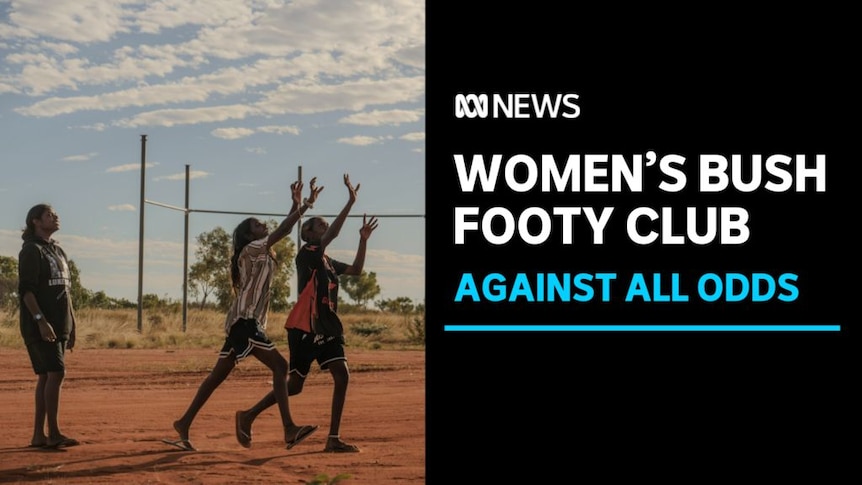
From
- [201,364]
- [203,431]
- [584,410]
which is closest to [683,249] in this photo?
[584,410]

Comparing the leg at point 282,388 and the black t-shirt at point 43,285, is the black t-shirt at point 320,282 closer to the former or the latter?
the leg at point 282,388

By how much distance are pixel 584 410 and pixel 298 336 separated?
3.64m

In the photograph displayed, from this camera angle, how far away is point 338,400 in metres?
10.1

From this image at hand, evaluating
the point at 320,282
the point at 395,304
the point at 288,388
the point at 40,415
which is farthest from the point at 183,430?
the point at 395,304

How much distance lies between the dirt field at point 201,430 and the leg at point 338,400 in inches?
5.5

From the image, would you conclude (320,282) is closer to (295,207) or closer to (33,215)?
(295,207)

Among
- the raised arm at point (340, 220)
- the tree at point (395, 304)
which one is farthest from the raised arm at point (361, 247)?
the tree at point (395, 304)

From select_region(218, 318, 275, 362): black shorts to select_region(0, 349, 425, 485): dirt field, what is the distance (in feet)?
2.96

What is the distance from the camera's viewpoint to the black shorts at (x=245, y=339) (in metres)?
9.78

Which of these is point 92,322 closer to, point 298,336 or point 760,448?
point 298,336

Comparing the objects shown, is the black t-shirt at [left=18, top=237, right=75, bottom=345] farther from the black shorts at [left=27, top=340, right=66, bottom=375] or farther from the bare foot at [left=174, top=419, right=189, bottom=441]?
the bare foot at [left=174, top=419, right=189, bottom=441]

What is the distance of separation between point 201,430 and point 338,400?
Result: 2269 mm

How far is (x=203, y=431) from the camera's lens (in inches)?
457

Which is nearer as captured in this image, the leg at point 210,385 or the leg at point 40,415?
the leg at point 210,385
